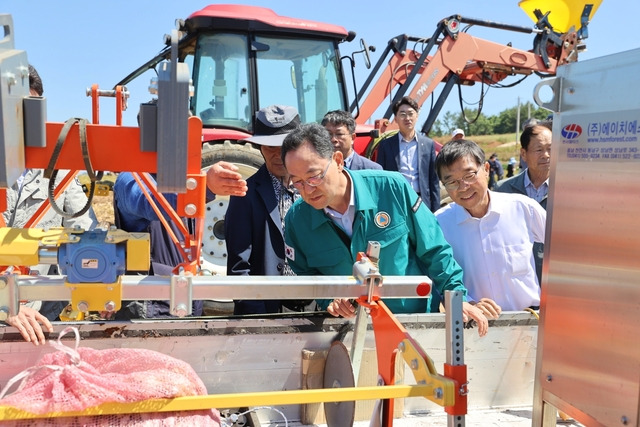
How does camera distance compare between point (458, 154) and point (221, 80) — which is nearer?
point (458, 154)

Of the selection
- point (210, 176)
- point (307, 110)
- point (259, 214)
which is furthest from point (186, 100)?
point (307, 110)

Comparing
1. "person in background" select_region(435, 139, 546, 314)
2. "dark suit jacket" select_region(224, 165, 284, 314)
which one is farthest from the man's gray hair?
"dark suit jacket" select_region(224, 165, 284, 314)

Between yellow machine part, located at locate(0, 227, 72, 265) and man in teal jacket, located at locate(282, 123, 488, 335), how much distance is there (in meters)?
1.04

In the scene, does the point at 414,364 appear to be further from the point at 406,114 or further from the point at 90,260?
the point at 406,114

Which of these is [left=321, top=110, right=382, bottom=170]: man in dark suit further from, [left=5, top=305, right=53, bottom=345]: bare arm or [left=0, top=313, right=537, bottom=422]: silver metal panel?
[left=5, top=305, right=53, bottom=345]: bare arm

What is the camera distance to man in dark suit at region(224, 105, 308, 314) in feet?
9.75

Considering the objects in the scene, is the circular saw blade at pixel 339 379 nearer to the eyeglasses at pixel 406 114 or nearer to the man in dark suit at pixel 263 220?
the man in dark suit at pixel 263 220

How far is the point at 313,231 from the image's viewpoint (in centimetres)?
260

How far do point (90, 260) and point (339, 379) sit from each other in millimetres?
1037

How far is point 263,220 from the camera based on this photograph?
3.00m

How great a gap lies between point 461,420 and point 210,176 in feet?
3.43

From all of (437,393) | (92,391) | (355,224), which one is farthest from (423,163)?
(92,391)

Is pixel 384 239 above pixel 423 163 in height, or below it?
below

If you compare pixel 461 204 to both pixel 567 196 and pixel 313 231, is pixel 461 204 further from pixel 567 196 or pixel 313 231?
pixel 567 196
